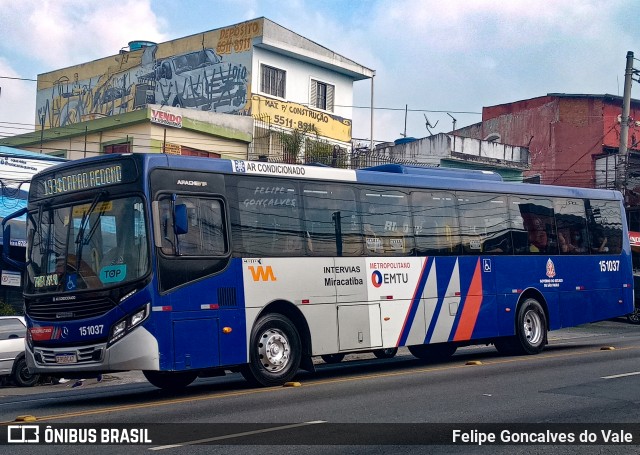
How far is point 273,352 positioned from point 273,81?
28.7 meters

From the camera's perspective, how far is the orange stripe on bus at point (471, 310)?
16625 mm

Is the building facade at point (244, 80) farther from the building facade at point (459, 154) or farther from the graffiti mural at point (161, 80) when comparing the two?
the building facade at point (459, 154)

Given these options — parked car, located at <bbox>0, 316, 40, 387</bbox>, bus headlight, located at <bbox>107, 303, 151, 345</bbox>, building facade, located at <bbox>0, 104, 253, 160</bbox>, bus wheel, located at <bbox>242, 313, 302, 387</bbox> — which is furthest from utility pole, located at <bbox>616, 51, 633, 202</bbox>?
bus headlight, located at <bbox>107, 303, 151, 345</bbox>

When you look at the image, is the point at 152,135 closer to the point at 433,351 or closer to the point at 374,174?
the point at 433,351

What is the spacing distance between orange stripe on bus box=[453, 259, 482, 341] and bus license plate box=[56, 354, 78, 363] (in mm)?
7603

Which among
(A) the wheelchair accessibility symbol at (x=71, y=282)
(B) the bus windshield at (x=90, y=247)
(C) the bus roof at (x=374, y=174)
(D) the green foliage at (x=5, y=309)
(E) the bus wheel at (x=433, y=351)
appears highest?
(C) the bus roof at (x=374, y=174)

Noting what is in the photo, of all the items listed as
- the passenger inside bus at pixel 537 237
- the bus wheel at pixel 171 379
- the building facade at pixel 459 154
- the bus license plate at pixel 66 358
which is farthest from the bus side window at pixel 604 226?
the building facade at pixel 459 154

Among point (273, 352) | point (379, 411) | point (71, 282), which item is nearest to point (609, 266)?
point (273, 352)

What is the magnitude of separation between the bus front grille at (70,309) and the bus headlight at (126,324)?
26cm

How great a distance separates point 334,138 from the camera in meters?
42.2

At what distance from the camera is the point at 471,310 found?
16891 mm

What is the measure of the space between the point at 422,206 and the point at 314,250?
309 centimetres

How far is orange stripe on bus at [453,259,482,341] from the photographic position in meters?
16.6

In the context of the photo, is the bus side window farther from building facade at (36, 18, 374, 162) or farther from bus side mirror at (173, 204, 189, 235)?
building facade at (36, 18, 374, 162)
